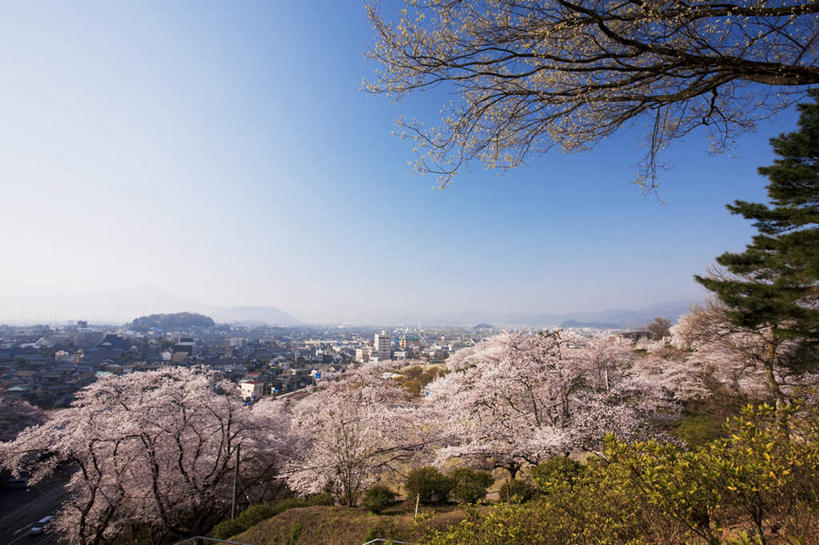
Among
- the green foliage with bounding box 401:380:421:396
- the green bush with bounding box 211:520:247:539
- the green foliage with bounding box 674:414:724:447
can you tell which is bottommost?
the green foliage with bounding box 401:380:421:396

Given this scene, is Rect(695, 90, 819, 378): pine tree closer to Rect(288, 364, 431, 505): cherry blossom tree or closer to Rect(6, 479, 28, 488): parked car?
Rect(288, 364, 431, 505): cherry blossom tree

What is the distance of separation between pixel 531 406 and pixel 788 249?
8.46m

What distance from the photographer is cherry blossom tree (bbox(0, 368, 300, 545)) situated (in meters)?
10.2

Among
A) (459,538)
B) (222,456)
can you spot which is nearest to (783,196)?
(459,538)

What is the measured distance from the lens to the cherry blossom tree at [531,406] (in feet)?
29.8

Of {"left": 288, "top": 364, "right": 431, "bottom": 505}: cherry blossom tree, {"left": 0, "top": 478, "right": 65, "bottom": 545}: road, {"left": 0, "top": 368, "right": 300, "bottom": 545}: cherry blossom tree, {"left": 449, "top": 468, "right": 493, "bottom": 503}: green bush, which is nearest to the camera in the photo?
{"left": 449, "top": 468, "right": 493, "bottom": 503}: green bush

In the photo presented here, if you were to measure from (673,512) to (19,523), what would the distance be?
2959 centimetres

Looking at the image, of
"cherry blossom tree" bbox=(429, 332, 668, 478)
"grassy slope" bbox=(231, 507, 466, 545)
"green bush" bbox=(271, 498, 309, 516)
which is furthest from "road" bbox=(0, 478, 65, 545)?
"cherry blossom tree" bbox=(429, 332, 668, 478)

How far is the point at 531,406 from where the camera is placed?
11.4 meters

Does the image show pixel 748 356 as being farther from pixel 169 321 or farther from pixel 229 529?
pixel 169 321

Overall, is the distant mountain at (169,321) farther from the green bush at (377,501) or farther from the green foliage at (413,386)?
the green bush at (377,501)

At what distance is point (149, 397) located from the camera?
11.2m

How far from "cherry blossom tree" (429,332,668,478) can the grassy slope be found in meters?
Result: 2.45

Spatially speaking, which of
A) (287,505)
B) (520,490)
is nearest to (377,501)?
(287,505)
